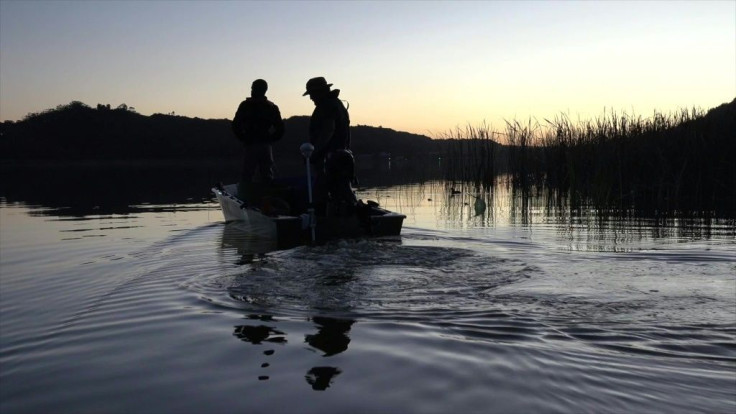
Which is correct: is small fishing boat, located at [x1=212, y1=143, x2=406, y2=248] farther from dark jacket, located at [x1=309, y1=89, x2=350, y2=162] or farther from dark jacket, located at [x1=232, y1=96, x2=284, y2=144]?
dark jacket, located at [x1=232, y1=96, x2=284, y2=144]

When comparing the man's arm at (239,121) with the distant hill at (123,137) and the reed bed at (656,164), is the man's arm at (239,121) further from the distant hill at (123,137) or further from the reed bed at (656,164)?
the distant hill at (123,137)

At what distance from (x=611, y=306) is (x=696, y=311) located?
0.56 m

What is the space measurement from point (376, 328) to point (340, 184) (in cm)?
479

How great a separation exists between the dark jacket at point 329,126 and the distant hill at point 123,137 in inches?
3277

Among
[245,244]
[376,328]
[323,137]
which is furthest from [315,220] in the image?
[376,328]

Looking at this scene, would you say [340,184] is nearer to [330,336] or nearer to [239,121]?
[239,121]

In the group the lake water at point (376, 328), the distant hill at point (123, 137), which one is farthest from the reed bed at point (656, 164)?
the distant hill at point (123, 137)

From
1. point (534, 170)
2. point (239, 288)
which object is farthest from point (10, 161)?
point (239, 288)

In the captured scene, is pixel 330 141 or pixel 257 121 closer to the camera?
pixel 330 141

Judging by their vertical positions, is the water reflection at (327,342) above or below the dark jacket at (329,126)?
below

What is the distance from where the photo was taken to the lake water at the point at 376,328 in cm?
297

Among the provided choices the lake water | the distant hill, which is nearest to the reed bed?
the lake water

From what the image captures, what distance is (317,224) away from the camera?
8484mm

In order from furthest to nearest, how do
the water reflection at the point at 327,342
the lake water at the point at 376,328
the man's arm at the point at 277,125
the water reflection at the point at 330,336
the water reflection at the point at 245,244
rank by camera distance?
the man's arm at the point at 277,125 < the water reflection at the point at 245,244 < the water reflection at the point at 330,336 < the water reflection at the point at 327,342 < the lake water at the point at 376,328
